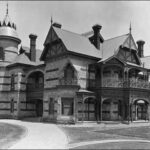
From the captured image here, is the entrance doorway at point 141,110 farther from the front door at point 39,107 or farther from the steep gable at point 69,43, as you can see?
the front door at point 39,107

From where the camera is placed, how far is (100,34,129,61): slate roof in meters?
29.7

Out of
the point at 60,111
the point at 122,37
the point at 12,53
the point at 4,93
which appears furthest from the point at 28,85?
the point at 122,37

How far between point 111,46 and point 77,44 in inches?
197

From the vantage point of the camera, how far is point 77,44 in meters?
29.0

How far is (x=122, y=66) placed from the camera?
→ 27.6 metres

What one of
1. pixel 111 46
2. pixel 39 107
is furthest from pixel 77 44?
pixel 39 107

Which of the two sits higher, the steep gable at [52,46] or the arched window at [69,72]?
the steep gable at [52,46]

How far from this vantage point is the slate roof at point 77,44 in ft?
91.2

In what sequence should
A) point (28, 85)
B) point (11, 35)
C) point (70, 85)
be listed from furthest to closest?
point (11, 35), point (28, 85), point (70, 85)

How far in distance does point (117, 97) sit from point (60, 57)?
8.03m

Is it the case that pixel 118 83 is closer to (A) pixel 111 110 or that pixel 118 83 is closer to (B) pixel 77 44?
(A) pixel 111 110

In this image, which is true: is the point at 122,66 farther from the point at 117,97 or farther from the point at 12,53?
the point at 12,53

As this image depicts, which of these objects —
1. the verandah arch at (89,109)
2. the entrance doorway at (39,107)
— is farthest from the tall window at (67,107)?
the entrance doorway at (39,107)

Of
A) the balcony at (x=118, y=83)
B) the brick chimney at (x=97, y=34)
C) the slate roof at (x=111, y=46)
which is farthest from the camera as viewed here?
the brick chimney at (x=97, y=34)
